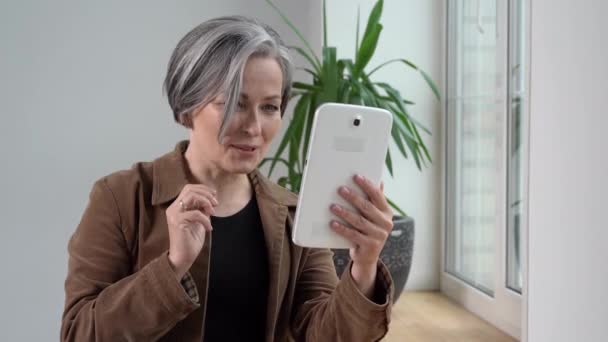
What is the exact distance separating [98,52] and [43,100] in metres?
0.31

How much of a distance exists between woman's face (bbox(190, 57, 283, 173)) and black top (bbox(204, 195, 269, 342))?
0.13 m

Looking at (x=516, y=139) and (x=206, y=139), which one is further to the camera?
(x=516, y=139)

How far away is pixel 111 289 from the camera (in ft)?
3.62

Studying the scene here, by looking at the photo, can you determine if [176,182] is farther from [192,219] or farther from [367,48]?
[367,48]

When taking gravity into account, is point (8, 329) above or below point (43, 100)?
below

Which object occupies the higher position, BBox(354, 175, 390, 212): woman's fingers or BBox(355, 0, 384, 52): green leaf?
BBox(355, 0, 384, 52): green leaf

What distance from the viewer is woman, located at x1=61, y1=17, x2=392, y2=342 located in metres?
1.07

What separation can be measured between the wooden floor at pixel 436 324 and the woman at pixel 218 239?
1662 millimetres

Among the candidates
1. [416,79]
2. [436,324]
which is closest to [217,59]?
[436,324]

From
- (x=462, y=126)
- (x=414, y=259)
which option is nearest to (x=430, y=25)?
(x=462, y=126)

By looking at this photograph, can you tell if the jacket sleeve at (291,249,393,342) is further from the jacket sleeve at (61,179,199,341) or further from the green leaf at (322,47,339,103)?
the green leaf at (322,47,339,103)

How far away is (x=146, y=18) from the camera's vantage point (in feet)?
10.0

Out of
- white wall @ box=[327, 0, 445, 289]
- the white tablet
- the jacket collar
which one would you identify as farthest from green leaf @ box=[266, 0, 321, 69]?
the white tablet

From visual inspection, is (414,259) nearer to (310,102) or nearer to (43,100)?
(310,102)
